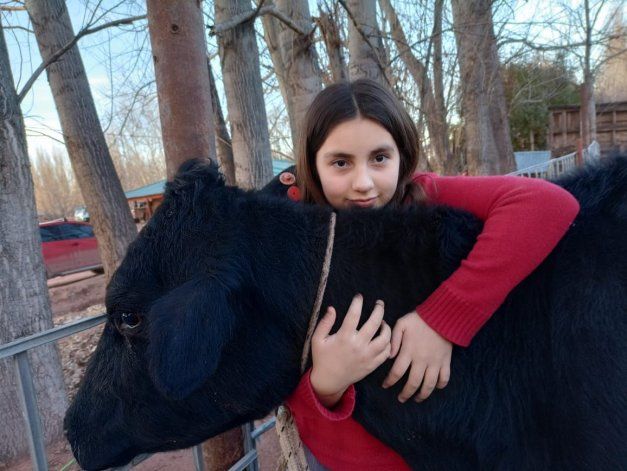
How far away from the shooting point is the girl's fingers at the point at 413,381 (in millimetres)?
1403

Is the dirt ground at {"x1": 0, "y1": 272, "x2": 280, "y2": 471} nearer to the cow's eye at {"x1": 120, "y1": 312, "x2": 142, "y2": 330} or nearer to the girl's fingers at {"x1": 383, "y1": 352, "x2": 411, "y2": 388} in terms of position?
the cow's eye at {"x1": 120, "y1": 312, "x2": 142, "y2": 330}

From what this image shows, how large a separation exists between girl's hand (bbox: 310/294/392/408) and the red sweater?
0.08 m

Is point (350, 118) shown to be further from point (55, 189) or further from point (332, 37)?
point (55, 189)

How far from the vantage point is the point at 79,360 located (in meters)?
7.64

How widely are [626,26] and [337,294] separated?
26.6m

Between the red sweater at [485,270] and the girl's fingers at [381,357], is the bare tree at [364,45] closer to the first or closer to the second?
the red sweater at [485,270]

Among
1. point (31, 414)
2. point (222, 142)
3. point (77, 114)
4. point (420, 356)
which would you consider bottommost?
point (31, 414)

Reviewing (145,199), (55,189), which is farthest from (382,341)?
(55,189)

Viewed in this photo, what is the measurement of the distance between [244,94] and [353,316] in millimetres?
4159

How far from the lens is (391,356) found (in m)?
1.45

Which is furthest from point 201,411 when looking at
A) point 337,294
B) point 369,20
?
point 369,20

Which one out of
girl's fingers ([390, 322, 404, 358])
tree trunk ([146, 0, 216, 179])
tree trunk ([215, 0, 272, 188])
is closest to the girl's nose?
girl's fingers ([390, 322, 404, 358])

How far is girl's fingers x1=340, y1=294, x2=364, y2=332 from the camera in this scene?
142 cm

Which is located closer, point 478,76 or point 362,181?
point 362,181
